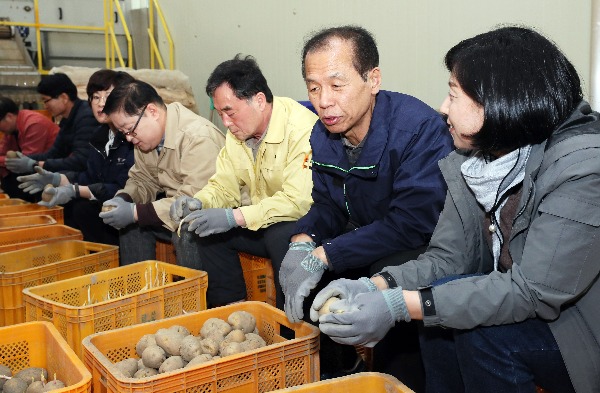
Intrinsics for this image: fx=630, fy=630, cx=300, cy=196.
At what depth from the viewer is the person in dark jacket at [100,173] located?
3.72m

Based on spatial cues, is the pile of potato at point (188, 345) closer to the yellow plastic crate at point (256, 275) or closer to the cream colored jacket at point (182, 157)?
the yellow plastic crate at point (256, 275)

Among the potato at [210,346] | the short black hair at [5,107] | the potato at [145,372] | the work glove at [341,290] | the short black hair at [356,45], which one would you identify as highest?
the short black hair at [356,45]

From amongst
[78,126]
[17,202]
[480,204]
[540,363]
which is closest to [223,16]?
[78,126]

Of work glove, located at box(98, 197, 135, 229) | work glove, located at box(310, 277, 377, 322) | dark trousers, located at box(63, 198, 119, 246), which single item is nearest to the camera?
work glove, located at box(310, 277, 377, 322)

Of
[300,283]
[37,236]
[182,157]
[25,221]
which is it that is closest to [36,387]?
[300,283]

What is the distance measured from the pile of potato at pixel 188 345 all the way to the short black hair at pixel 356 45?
87 centimetres

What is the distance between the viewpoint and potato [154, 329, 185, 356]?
1.99 meters

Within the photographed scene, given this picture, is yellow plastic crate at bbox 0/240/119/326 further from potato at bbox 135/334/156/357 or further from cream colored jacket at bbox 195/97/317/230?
potato at bbox 135/334/156/357

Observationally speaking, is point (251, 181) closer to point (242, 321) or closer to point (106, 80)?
point (242, 321)

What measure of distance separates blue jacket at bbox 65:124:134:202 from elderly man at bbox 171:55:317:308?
1.00m

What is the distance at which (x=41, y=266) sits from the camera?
2625 mm

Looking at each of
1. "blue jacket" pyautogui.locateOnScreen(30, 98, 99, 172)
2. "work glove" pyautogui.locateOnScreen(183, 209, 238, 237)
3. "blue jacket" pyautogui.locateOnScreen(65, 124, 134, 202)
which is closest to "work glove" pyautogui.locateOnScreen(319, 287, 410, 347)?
"work glove" pyautogui.locateOnScreen(183, 209, 238, 237)

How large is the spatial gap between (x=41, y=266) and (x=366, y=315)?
5.48 ft

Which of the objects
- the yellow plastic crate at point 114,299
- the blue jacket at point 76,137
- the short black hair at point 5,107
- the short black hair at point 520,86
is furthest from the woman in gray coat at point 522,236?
the short black hair at point 5,107
